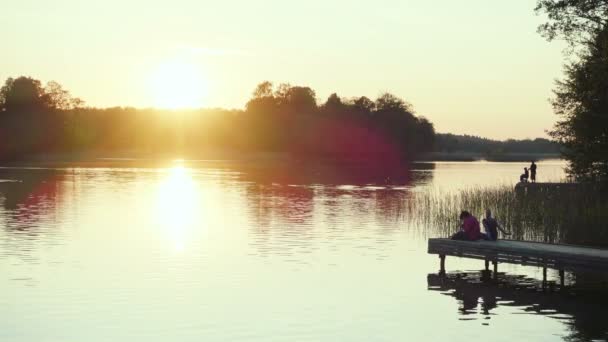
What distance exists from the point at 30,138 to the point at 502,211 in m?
159

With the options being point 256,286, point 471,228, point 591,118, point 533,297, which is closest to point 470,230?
point 471,228

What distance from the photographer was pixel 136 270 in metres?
34.5

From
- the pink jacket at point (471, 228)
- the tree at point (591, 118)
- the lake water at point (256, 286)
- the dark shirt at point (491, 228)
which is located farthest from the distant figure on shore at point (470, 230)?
the tree at point (591, 118)

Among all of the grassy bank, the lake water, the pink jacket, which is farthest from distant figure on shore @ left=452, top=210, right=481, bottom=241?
the grassy bank

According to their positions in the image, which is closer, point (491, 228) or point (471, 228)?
point (491, 228)

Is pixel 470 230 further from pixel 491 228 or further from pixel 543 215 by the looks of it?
pixel 543 215

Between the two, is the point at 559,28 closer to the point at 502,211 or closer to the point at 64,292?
the point at 502,211

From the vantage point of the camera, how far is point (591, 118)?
4853 cm

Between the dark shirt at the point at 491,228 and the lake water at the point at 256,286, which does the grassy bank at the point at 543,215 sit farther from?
the dark shirt at the point at 491,228

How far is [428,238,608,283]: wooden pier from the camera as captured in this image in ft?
99.7

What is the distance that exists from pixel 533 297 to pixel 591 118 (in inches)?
839

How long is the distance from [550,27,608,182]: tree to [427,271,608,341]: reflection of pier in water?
51.0ft

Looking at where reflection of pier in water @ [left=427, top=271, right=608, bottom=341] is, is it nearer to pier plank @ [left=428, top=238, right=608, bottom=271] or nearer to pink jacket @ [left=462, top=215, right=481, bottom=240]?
pier plank @ [left=428, top=238, right=608, bottom=271]

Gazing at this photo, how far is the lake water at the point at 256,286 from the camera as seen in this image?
79.9ft
